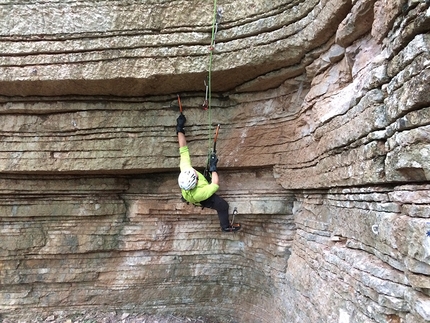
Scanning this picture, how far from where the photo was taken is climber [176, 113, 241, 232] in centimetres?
499

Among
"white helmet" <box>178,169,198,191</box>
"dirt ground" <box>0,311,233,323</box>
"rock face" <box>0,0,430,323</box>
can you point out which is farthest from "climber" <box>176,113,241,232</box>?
"dirt ground" <box>0,311,233,323</box>

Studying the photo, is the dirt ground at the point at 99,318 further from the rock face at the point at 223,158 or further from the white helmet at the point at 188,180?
the white helmet at the point at 188,180

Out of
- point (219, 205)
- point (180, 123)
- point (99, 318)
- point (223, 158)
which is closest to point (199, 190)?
point (219, 205)

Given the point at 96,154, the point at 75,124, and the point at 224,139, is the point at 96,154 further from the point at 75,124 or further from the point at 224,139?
the point at 224,139

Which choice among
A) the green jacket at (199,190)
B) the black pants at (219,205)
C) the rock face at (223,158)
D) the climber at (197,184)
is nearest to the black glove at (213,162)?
the climber at (197,184)

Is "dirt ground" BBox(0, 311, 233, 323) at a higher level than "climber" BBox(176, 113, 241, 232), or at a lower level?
lower

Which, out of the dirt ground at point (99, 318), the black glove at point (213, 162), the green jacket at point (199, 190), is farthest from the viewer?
the dirt ground at point (99, 318)

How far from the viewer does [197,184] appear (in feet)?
16.9

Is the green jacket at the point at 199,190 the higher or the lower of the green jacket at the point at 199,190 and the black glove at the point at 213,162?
the lower

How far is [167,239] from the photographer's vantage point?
6.96 metres

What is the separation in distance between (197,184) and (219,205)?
0.79m

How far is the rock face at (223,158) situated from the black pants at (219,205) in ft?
1.51

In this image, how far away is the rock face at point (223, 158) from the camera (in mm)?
2707

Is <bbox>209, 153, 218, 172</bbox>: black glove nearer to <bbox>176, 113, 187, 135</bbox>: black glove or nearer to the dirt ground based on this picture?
<bbox>176, 113, 187, 135</bbox>: black glove
